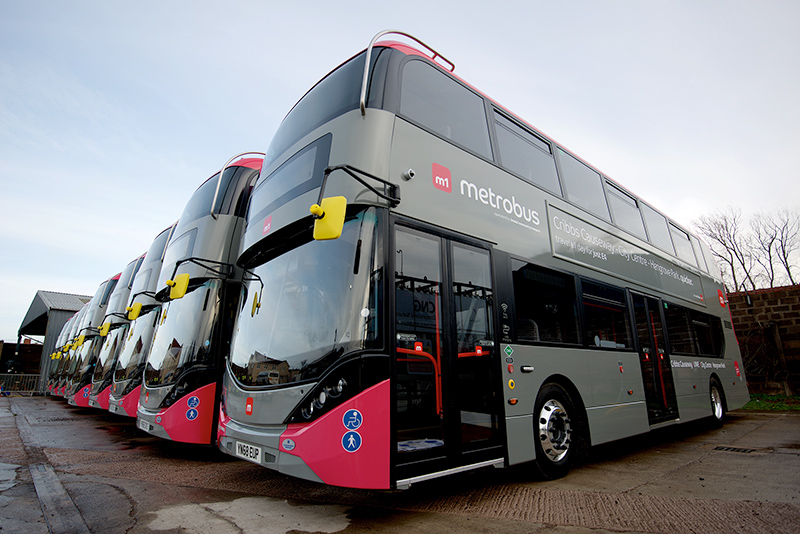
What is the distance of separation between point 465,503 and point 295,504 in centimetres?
154

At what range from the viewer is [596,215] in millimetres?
A: 6801

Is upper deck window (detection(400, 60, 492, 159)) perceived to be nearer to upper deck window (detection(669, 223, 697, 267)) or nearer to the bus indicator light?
the bus indicator light

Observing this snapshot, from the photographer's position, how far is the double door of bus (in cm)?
345

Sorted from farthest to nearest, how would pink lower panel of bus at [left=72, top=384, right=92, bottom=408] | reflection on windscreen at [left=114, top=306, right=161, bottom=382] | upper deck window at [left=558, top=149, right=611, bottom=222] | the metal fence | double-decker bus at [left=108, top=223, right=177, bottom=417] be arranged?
the metal fence < pink lower panel of bus at [left=72, top=384, right=92, bottom=408] < reflection on windscreen at [left=114, top=306, right=161, bottom=382] < double-decker bus at [left=108, top=223, right=177, bottom=417] < upper deck window at [left=558, top=149, right=611, bottom=222]

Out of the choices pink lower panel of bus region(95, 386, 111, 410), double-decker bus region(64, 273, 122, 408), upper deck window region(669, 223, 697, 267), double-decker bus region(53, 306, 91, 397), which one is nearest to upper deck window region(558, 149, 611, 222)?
upper deck window region(669, 223, 697, 267)

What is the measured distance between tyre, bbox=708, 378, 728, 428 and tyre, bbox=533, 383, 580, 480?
5.65m

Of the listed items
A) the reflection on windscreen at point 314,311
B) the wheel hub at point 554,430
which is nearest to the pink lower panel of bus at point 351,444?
the reflection on windscreen at point 314,311

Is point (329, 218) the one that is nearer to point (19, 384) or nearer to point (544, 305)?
point (544, 305)

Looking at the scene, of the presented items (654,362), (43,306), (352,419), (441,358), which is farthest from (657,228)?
(43,306)

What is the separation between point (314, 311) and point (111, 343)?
34.8 ft

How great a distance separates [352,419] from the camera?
3066 millimetres

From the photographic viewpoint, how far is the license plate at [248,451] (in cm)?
345

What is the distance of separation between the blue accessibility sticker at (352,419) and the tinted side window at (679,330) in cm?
655

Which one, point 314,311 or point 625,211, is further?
point 625,211
